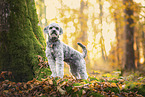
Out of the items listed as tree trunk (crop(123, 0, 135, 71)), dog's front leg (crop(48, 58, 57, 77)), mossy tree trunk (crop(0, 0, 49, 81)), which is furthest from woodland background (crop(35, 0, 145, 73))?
mossy tree trunk (crop(0, 0, 49, 81))

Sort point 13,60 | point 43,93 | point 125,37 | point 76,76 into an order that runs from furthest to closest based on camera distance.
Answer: point 125,37 → point 76,76 → point 13,60 → point 43,93

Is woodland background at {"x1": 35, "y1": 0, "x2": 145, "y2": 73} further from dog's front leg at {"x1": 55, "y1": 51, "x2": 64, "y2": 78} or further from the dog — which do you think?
dog's front leg at {"x1": 55, "y1": 51, "x2": 64, "y2": 78}

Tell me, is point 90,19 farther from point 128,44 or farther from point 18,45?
point 18,45

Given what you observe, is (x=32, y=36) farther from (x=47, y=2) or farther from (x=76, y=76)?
(x=47, y=2)

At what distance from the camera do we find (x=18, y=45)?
446cm

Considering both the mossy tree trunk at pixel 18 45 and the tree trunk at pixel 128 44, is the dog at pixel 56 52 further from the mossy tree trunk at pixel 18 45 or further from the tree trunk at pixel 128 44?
the tree trunk at pixel 128 44

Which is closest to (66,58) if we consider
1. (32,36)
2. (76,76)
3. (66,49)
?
(66,49)

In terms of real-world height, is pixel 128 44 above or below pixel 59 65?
above

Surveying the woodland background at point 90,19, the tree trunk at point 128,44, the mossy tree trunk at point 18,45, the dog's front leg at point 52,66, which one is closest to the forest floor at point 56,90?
the mossy tree trunk at point 18,45

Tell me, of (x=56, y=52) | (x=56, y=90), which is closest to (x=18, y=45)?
(x=56, y=52)

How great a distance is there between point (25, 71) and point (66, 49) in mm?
1726

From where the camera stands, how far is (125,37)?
37.0 feet

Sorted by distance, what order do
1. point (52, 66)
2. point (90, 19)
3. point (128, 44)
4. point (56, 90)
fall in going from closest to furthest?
point (56, 90) → point (52, 66) → point (128, 44) → point (90, 19)

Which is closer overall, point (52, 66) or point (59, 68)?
point (59, 68)
